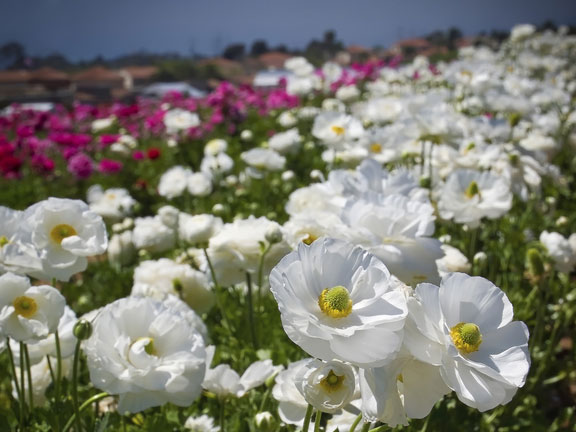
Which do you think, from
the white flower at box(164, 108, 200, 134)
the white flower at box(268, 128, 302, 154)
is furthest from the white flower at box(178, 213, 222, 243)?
the white flower at box(164, 108, 200, 134)

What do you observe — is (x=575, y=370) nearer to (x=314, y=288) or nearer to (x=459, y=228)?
(x=459, y=228)

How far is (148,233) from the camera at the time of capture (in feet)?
6.98

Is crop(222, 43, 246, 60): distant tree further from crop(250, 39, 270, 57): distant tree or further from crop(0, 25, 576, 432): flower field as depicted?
crop(0, 25, 576, 432): flower field

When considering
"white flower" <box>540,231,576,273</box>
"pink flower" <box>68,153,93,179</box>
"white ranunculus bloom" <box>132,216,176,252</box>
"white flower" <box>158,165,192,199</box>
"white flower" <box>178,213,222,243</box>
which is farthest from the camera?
"pink flower" <box>68,153,93,179</box>

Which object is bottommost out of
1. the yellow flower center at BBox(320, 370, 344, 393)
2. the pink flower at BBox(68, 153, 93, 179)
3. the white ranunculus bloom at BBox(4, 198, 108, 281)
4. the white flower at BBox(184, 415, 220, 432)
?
the pink flower at BBox(68, 153, 93, 179)

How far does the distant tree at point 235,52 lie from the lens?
7544 cm

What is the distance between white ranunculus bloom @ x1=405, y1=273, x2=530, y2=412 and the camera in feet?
2.24

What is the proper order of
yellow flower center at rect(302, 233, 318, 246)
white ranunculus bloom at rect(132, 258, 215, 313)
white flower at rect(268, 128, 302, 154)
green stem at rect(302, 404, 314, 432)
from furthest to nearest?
white flower at rect(268, 128, 302, 154)
white ranunculus bloom at rect(132, 258, 215, 313)
yellow flower center at rect(302, 233, 318, 246)
green stem at rect(302, 404, 314, 432)

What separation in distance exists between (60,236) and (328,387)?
647 millimetres

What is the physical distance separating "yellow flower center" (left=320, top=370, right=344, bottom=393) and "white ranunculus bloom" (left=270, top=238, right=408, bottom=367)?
79mm

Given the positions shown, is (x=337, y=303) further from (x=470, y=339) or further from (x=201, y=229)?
(x=201, y=229)

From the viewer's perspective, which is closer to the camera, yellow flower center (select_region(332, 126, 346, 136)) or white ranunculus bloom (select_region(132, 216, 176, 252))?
white ranunculus bloom (select_region(132, 216, 176, 252))

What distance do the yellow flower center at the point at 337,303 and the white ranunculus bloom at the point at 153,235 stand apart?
59.7 inches

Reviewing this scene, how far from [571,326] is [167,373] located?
2.24 m
